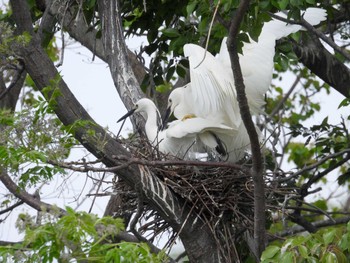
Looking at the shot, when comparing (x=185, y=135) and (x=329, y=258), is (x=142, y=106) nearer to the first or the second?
(x=185, y=135)

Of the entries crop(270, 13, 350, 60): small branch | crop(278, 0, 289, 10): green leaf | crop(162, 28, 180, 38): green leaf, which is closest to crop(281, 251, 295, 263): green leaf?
crop(278, 0, 289, 10): green leaf

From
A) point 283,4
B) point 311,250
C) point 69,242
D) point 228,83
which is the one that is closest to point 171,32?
point 228,83

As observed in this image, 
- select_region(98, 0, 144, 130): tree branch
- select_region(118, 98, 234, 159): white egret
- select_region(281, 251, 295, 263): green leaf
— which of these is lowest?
select_region(281, 251, 295, 263): green leaf

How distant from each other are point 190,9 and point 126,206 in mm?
1457

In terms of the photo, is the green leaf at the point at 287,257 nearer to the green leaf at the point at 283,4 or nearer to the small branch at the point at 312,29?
the green leaf at the point at 283,4

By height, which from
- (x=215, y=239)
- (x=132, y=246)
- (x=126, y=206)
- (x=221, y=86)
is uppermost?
(x=221, y=86)

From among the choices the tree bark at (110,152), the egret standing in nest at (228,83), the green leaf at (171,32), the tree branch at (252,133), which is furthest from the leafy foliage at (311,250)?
the green leaf at (171,32)

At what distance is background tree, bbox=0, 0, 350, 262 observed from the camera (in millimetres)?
4598

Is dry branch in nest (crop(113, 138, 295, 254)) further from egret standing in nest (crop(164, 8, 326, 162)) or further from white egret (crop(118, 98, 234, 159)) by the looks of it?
egret standing in nest (crop(164, 8, 326, 162))

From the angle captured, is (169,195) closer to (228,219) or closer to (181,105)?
(228,219)

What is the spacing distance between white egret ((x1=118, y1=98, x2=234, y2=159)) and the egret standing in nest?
6 cm

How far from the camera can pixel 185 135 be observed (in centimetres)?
616

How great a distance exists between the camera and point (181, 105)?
21.9 feet

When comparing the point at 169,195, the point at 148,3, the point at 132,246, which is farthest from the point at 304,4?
the point at 132,246
